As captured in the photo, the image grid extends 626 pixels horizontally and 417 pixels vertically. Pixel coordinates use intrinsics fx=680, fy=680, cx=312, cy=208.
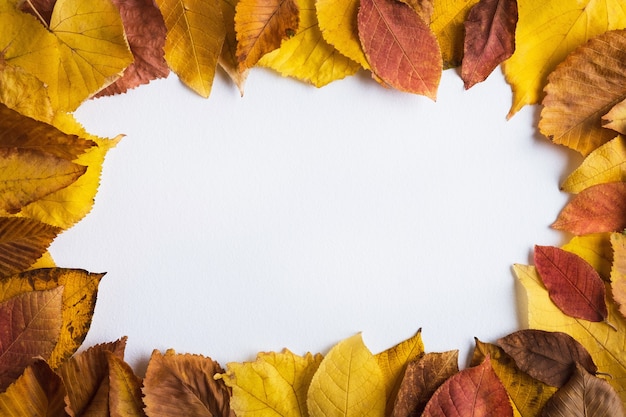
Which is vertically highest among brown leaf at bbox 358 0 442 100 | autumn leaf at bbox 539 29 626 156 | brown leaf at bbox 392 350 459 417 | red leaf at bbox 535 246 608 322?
brown leaf at bbox 358 0 442 100

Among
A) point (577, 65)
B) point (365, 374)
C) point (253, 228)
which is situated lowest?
point (365, 374)

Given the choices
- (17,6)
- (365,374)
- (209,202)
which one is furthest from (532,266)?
(17,6)

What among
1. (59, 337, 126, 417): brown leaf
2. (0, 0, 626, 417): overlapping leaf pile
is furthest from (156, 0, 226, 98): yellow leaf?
(59, 337, 126, 417): brown leaf

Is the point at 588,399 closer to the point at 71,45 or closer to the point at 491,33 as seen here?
the point at 491,33

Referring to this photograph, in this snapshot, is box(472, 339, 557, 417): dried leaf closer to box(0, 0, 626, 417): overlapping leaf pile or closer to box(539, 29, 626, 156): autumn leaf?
box(0, 0, 626, 417): overlapping leaf pile

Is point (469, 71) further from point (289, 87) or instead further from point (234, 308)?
point (234, 308)
